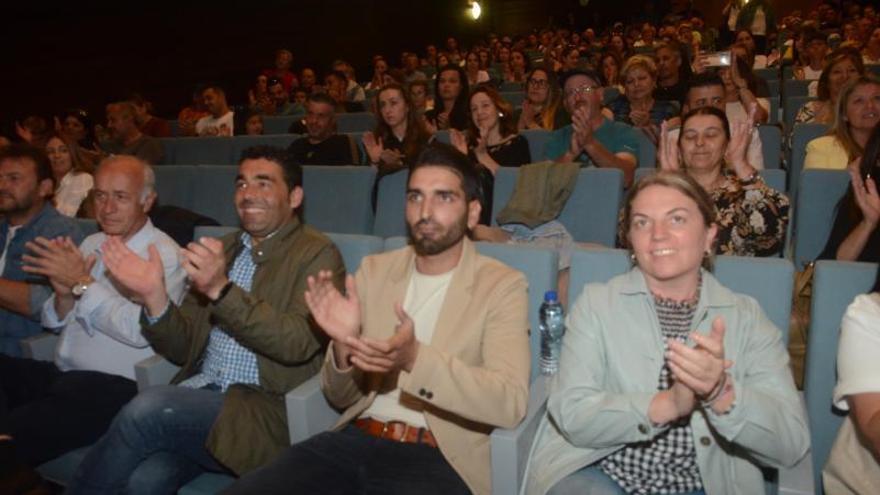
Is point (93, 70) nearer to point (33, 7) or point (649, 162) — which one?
point (33, 7)

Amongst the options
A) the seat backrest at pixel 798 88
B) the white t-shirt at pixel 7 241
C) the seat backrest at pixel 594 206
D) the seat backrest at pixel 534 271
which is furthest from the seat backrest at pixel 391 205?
the seat backrest at pixel 798 88

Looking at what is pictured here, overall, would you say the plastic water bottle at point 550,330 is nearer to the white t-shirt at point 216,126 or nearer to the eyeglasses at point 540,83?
the eyeglasses at point 540,83

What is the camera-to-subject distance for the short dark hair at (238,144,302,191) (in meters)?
2.08

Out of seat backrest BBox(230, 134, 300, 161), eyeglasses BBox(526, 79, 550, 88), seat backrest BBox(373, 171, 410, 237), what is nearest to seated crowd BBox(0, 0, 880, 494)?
seat backrest BBox(373, 171, 410, 237)

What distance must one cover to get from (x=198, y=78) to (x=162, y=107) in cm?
62

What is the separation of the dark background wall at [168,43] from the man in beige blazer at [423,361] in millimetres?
5799

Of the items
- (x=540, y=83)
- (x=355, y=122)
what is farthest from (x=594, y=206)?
(x=355, y=122)

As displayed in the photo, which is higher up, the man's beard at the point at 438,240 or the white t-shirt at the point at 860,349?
the man's beard at the point at 438,240

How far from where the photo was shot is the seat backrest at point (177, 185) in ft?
11.8

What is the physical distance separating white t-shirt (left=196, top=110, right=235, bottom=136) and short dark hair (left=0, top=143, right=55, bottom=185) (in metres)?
2.78

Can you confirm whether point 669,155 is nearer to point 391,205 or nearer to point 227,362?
point 391,205

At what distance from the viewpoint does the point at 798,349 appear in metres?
1.88

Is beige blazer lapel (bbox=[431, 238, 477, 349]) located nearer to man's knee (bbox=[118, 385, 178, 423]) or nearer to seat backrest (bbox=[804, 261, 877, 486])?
man's knee (bbox=[118, 385, 178, 423])

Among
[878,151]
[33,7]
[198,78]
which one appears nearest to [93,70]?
[33,7]
